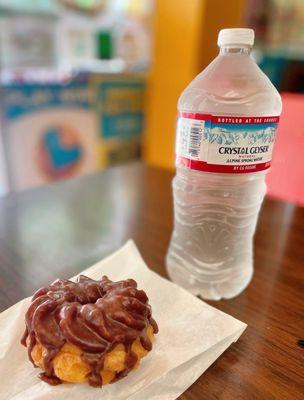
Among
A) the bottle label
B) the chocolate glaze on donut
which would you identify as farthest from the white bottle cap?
the chocolate glaze on donut

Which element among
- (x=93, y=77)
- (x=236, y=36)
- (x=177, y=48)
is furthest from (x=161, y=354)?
(x=93, y=77)

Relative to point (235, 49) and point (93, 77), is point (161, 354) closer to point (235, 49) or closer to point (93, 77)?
point (235, 49)

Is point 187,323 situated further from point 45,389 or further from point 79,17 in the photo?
point 79,17

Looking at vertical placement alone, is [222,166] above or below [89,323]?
above

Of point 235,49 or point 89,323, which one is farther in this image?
point 235,49

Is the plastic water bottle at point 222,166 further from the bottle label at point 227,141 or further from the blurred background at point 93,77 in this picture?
the blurred background at point 93,77

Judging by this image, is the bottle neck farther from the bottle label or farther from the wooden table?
the wooden table

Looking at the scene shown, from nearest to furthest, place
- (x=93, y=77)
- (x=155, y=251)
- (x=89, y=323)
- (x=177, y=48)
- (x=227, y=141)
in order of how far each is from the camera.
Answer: (x=89, y=323) → (x=227, y=141) → (x=155, y=251) → (x=177, y=48) → (x=93, y=77)

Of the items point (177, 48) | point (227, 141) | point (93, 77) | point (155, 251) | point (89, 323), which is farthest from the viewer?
point (93, 77)
